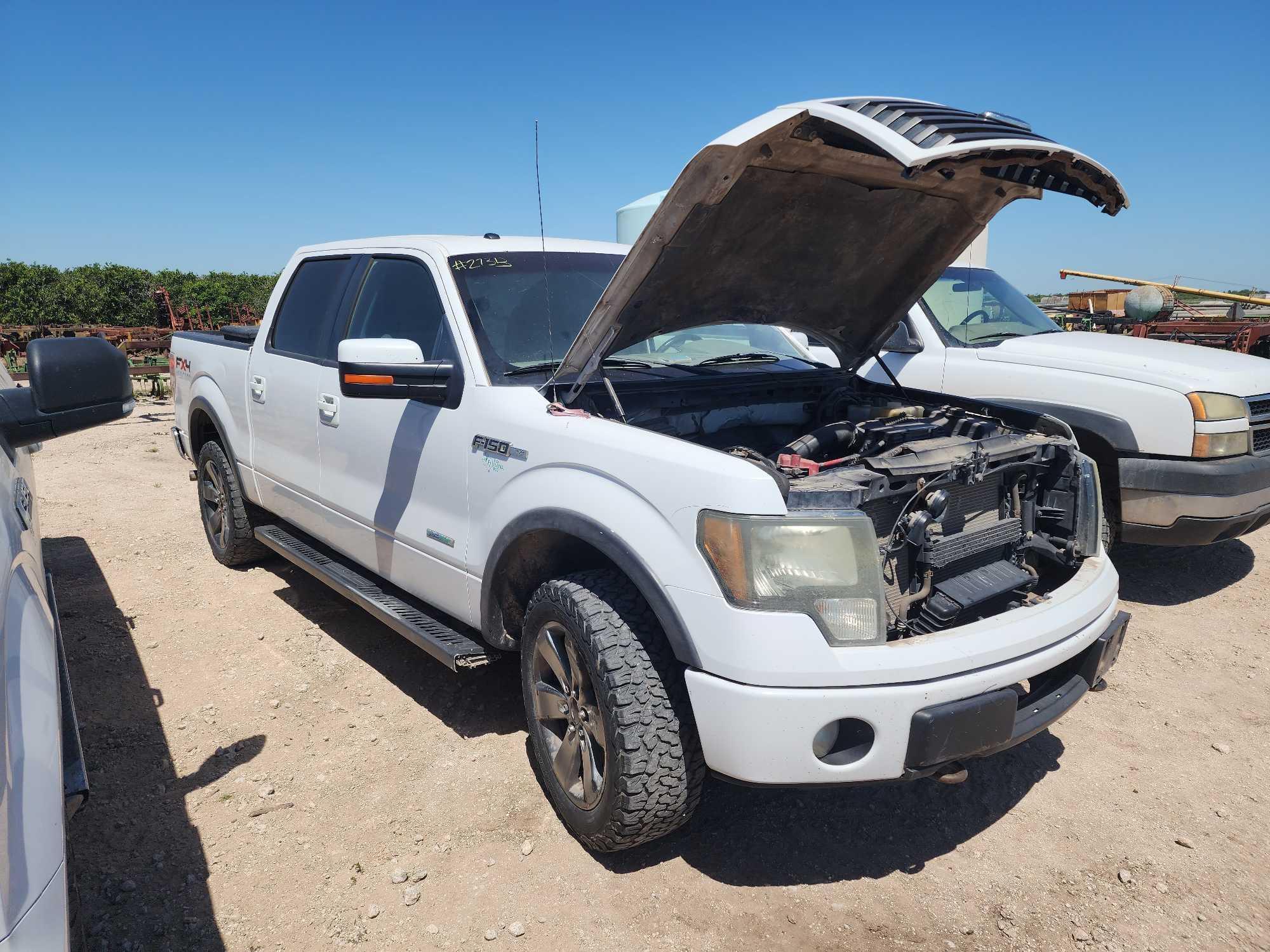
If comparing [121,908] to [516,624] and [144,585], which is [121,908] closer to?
[516,624]

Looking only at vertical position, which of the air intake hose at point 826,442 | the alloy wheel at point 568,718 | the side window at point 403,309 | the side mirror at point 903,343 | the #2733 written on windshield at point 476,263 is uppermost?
the #2733 written on windshield at point 476,263

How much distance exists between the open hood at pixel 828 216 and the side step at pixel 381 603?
1.06 metres

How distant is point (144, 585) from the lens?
5.18m

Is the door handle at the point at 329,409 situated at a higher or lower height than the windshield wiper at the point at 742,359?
lower

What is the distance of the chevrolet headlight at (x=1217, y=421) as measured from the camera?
446cm

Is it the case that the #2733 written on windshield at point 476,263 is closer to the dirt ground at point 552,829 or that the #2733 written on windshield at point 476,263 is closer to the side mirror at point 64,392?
the side mirror at point 64,392

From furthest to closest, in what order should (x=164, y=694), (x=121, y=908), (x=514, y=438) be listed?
(x=164, y=694) < (x=514, y=438) < (x=121, y=908)

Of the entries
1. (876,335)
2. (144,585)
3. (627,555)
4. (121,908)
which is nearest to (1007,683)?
(627,555)

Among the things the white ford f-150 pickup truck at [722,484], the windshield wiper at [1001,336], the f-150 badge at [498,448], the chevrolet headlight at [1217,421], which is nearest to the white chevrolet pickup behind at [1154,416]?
the chevrolet headlight at [1217,421]

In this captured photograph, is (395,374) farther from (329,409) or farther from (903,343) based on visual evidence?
(903,343)

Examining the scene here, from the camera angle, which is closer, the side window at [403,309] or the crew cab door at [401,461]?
the crew cab door at [401,461]

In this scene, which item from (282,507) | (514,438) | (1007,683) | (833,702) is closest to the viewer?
(833,702)

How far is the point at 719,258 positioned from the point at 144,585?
166 inches

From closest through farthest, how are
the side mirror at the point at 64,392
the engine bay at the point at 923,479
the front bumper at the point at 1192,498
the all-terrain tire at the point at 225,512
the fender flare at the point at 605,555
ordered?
1. the side mirror at the point at 64,392
2. the fender flare at the point at 605,555
3. the engine bay at the point at 923,479
4. the front bumper at the point at 1192,498
5. the all-terrain tire at the point at 225,512
